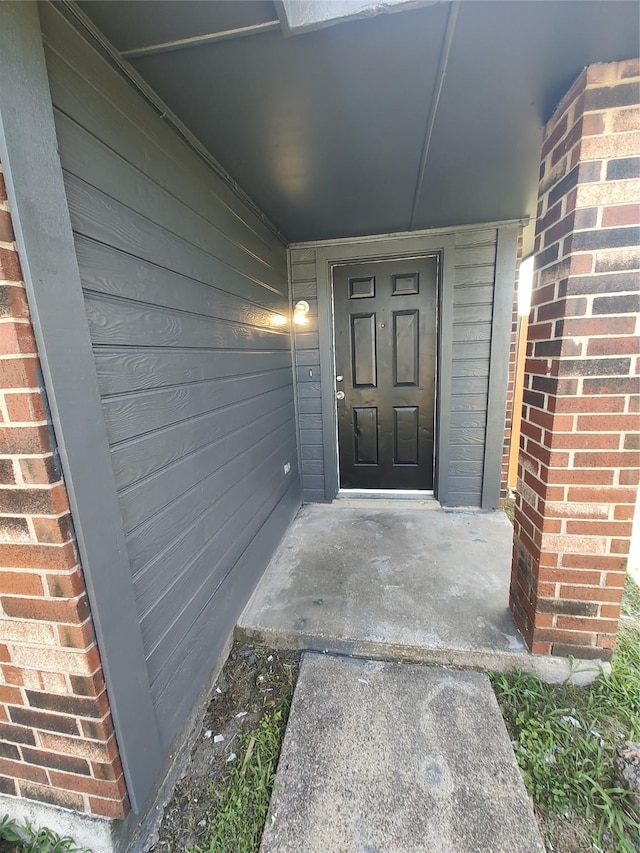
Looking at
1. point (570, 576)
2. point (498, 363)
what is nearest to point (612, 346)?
point (570, 576)

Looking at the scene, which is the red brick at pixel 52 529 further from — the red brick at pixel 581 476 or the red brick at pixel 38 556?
the red brick at pixel 581 476

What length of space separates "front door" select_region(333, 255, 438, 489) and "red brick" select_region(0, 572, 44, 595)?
239 cm

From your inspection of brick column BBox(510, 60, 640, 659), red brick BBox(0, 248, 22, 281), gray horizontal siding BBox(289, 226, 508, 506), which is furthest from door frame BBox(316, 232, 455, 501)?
red brick BBox(0, 248, 22, 281)

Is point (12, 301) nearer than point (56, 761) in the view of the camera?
Yes

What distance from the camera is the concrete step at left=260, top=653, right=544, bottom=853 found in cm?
98

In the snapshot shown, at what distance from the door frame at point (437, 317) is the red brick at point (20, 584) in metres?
2.27

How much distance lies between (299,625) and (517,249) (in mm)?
2801

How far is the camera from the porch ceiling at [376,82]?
3.05ft

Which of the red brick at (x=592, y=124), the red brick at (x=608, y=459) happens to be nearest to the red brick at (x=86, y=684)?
the red brick at (x=608, y=459)

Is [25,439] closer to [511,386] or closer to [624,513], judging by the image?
[624,513]

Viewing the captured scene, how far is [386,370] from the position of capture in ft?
9.45

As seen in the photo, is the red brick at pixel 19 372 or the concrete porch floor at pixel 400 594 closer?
the red brick at pixel 19 372

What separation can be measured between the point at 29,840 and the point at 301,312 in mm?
2834

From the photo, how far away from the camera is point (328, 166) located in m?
1.64
